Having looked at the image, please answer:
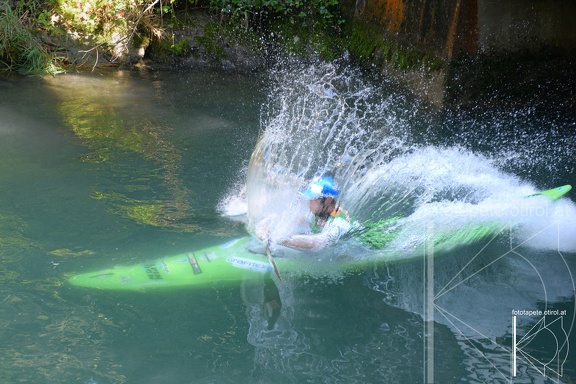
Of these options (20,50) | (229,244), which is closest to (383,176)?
(229,244)

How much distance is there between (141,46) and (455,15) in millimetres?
4959

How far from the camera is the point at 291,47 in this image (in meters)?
10.7

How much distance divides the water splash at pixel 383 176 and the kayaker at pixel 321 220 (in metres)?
0.13

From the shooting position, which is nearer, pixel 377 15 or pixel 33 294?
pixel 33 294

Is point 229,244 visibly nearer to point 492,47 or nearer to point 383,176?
point 383,176

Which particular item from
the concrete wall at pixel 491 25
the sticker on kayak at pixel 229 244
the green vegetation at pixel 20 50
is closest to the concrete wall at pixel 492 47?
the concrete wall at pixel 491 25

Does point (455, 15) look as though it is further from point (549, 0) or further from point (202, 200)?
point (202, 200)

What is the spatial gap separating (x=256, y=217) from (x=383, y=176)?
5.32ft

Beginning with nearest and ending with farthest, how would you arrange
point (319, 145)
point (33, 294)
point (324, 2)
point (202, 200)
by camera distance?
1. point (33, 294)
2. point (202, 200)
3. point (319, 145)
4. point (324, 2)

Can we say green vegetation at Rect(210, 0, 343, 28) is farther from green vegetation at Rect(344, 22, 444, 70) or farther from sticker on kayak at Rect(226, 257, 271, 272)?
sticker on kayak at Rect(226, 257, 271, 272)

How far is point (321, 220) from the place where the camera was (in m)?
5.48

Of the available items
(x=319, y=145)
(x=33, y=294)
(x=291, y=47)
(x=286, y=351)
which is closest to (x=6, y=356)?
(x=33, y=294)

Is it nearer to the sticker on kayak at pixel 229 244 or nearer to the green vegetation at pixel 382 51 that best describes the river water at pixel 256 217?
the sticker on kayak at pixel 229 244

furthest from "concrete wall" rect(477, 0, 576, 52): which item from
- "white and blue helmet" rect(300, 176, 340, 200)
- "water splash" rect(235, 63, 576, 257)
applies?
"white and blue helmet" rect(300, 176, 340, 200)
